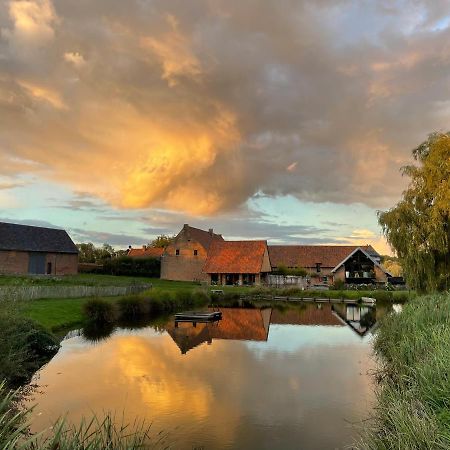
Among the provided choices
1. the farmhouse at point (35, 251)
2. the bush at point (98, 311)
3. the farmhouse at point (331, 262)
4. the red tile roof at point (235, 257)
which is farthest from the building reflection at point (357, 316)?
the farmhouse at point (35, 251)

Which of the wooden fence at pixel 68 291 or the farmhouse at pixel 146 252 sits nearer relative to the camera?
the wooden fence at pixel 68 291

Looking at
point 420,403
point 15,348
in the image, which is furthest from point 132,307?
point 420,403

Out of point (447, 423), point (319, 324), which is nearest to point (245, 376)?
A: point (447, 423)

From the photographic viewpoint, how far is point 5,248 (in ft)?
166

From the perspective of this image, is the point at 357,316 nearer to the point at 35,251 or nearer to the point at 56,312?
the point at 56,312

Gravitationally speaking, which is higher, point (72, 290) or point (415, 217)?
point (415, 217)

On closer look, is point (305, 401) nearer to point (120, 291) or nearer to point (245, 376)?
point (245, 376)

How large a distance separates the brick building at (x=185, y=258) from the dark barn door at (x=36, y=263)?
17.9 metres

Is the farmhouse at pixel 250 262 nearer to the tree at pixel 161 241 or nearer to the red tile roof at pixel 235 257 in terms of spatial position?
the red tile roof at pixel 235 257

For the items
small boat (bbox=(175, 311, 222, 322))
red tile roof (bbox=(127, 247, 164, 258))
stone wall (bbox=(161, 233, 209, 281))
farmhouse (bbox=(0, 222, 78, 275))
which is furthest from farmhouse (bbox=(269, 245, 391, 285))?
small boat (bbox=(175, 311, 222, 322))

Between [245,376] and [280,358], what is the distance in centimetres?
411

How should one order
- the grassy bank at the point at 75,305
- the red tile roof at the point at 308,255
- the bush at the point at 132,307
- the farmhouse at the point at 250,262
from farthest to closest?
1. the red tile roof at the point at 308,255
2. the farmhouse at the point at 250,262
3. the bush at the point at 132,307
4. the grassy bank at the point at 75,305

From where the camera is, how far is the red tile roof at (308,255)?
6888 cm

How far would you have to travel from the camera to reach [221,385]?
15.7m
